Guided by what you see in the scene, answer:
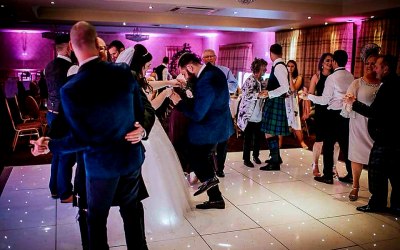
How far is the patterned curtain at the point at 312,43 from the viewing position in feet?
28.9

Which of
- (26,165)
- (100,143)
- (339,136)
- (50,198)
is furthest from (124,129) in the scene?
(26,165)

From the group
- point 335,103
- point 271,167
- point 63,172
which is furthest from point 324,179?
point 63,172

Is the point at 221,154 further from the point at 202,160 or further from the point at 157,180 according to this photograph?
the point at 157,180

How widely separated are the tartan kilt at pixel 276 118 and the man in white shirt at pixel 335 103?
41cm

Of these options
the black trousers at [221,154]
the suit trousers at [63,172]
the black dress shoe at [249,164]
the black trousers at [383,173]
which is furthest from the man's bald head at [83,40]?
the black dress shoe at [249,164]

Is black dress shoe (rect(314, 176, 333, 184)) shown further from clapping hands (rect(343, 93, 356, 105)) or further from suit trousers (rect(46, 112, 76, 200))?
suit trousers (rect(46, 112, 76, 200))

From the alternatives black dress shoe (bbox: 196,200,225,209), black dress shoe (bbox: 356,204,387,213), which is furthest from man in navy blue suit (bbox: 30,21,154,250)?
black dress shoe (bbox: 356,204,387,213)

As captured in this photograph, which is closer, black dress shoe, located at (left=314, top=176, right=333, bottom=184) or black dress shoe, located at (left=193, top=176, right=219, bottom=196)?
black dress shoe, located at (left=193, top=176, right=219, bottom=196)

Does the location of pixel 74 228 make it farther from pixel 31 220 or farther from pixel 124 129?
pixel 124 129

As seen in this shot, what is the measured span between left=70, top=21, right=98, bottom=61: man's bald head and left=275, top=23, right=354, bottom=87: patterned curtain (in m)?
8.03

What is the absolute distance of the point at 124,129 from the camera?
1.98 m

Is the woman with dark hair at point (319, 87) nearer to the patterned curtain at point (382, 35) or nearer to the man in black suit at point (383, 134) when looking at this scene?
the man in black suit at point (383, 134)

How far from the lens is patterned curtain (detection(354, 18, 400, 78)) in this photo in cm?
744

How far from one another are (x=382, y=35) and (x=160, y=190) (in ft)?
21.7
